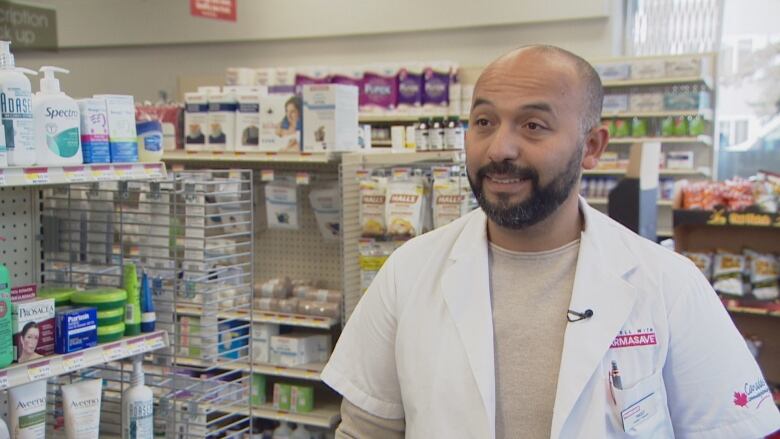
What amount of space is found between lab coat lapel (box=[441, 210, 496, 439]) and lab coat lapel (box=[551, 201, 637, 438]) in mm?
140

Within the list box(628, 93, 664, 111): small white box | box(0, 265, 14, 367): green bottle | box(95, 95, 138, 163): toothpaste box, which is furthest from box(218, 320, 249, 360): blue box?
box(628, 93, 664, 111): small white box

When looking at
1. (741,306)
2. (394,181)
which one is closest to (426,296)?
(394,181)

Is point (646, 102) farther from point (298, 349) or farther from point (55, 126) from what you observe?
point (55, 126)

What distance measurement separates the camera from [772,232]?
4988 mm

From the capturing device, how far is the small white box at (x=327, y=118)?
4141 mm

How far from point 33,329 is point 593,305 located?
64.4 inches

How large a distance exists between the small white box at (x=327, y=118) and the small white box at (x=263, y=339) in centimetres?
107

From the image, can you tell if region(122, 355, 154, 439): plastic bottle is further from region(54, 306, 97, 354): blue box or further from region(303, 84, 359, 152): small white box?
region(303, 84, 359, 152): small white box

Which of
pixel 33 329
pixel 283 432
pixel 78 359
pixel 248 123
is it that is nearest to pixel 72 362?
pixel 78 359

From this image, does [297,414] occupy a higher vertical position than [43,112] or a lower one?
lower

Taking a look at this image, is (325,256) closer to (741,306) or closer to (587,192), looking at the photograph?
(741,306)

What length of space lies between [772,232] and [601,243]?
386 cm

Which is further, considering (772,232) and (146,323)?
(772,232)

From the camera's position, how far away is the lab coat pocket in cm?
152
